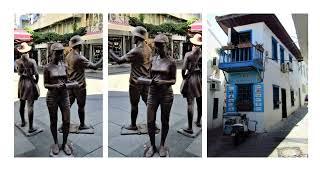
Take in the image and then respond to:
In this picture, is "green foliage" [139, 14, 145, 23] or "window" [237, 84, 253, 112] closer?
"green foliage" [139, 14, 145, 23]

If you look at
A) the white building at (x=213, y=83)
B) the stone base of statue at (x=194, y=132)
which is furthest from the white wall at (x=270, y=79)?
the stone base of statue at (x=194, y=132)

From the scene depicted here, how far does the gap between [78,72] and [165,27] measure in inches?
56.0

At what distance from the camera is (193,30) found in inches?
196

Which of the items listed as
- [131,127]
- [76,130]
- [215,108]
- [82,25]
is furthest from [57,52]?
[215,108]

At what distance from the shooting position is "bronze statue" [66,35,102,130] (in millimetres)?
5035

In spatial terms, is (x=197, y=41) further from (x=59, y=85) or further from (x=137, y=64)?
(x=59, y=85)

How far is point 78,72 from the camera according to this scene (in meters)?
5.06

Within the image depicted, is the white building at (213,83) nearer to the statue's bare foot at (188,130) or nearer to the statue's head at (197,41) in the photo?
the statue's head at (197,41)

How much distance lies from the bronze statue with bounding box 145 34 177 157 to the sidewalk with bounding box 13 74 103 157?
0.73 m

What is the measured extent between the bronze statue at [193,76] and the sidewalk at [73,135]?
1.24m

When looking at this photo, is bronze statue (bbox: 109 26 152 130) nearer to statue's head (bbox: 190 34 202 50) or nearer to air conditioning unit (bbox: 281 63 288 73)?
statue's head (bbox: 190 34 202 50)

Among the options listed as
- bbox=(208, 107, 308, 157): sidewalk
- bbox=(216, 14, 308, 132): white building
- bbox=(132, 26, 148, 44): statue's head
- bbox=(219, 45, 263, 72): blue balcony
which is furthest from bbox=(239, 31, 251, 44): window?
bbox=(132, 26, 148, 44): statue's head
